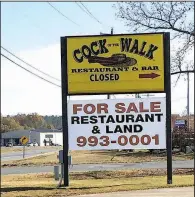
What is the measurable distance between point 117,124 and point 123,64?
7.23ft

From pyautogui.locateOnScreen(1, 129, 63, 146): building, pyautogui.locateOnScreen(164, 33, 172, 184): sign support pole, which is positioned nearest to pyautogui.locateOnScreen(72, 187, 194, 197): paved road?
pyautogui.locateOnScreen(164, 33, 172, 184): sign support pole

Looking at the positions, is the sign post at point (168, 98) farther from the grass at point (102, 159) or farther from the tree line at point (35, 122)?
the tree line at point (35, 122)

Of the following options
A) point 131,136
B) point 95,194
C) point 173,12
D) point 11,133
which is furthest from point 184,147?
point 11,133

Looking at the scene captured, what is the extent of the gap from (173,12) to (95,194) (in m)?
15.5

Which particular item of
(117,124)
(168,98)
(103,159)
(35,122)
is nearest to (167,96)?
(168,98)

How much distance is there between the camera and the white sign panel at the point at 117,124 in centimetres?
1708

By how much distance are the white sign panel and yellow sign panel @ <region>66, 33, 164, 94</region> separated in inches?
20.2


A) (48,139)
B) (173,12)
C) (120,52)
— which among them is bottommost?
(48,139)

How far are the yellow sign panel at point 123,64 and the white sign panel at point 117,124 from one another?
0.51 meters

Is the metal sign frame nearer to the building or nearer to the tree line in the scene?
the tree line

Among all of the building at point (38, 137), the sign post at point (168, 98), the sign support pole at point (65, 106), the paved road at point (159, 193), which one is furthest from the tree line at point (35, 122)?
the paved road at point (159, 193)

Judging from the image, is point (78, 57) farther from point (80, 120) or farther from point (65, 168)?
point (65, 168)

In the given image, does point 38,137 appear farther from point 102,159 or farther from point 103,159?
point 103,159

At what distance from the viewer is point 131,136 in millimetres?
17125
